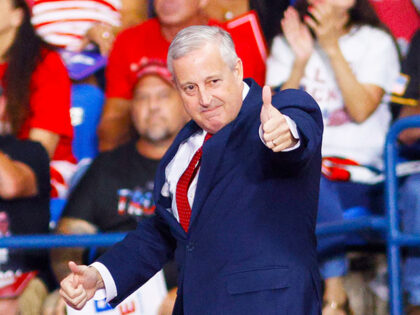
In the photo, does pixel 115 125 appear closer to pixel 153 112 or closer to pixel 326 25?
pixel 153 112

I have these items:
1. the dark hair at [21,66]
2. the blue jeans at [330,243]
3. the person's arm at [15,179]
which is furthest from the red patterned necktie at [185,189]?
the dark hair at [21,66]

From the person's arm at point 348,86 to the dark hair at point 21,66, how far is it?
5.09ft

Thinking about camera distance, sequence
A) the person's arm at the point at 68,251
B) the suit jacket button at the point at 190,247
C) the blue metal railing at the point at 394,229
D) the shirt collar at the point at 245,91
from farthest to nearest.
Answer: the person's arm at the point at 68,251
the blue metal railing at the point at 394,229
the shirt collar at the point at 245,91
the suit jacket button at the point at 190,247

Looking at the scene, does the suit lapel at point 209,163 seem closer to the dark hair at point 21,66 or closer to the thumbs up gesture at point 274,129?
the thumbs up gesture at point 274,129

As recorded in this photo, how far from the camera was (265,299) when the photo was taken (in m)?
2.11

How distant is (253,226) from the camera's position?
2.15 m

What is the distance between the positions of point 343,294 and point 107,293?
5.03 feet

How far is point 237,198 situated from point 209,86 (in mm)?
342

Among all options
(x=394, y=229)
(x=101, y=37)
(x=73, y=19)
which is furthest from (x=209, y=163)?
(x=73, y=19)

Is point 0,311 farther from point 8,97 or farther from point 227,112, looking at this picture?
point 227,112

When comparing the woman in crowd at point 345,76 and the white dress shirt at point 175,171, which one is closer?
the white dress shirt at point 175,171

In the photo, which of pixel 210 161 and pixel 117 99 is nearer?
pixel 210 161

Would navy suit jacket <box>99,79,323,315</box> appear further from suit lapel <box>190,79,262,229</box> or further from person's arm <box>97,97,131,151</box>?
→ person's arm <box>97,97,131,151</box>

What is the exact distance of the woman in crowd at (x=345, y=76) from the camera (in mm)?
3902
